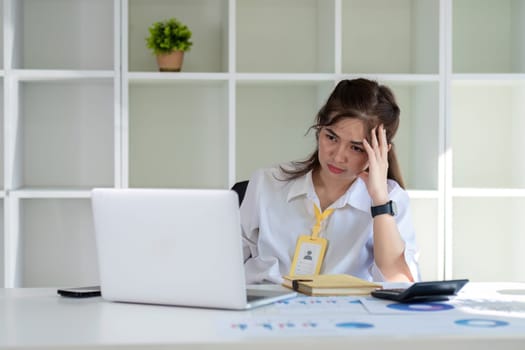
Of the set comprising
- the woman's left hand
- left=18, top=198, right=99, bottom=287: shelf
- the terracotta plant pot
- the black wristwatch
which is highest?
the terracotta plant pot

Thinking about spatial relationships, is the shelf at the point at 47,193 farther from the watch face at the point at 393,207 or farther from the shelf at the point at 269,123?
the watch face at the point at 393,207

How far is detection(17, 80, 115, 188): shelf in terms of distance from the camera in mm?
3959

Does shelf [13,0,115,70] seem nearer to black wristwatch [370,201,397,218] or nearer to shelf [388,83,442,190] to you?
shelf [388,83,442,190]

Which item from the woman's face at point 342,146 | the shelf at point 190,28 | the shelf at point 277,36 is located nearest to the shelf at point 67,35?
the shelf at point 190,28

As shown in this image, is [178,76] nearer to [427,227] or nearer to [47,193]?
[47,193]

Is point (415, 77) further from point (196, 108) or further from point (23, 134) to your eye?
point (23, 134)

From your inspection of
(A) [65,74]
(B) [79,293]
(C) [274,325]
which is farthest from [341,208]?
(A) [65,74]

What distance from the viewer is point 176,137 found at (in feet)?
13.3

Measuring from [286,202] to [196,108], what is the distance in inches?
53.2

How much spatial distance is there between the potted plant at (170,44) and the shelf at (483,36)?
1.40 meters

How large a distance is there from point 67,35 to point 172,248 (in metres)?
2.47

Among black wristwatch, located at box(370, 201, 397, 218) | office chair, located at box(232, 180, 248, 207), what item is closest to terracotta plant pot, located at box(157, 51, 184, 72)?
office chair, located at box(232, 180, 248, 207)

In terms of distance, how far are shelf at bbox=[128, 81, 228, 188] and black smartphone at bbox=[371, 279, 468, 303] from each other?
7.20 feet

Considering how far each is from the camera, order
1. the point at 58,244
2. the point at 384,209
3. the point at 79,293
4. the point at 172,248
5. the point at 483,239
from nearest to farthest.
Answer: the point at 172,248, the point at 79,293, the point at 384,209, the point at 58,244, the point at 483,239
